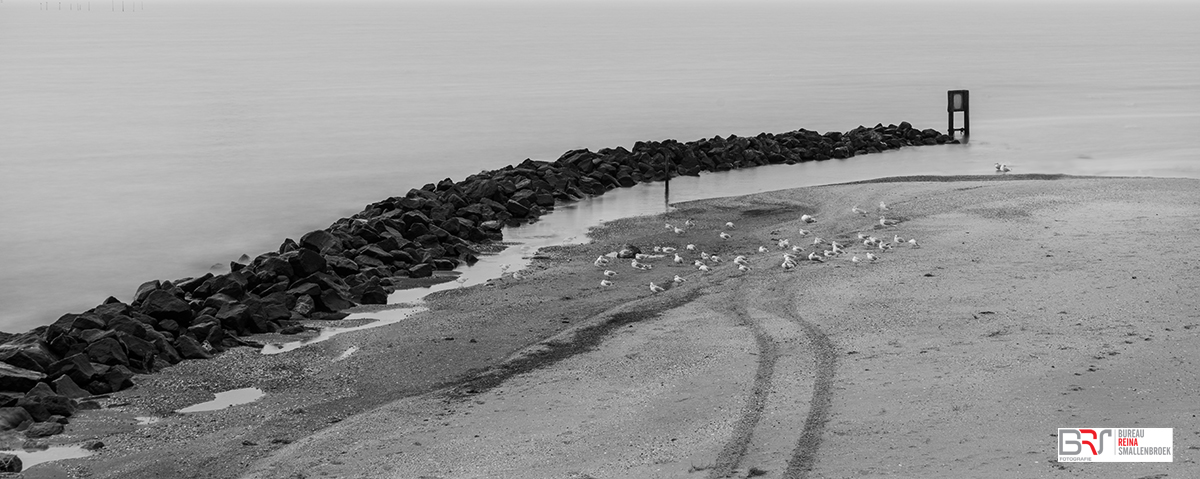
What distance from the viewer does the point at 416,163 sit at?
34.1 meters

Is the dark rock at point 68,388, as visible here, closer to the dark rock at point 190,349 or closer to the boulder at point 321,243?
the dark rock at point 190,349

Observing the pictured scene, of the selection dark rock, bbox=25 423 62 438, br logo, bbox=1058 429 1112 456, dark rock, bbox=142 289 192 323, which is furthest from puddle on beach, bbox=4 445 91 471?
br logo, bbox=1058 429 1112 456

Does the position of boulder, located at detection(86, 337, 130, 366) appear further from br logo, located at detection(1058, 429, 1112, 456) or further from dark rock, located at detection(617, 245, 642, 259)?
br logo, located at detection(1058, 429, 1112, 456)

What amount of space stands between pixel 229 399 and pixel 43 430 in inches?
67.2

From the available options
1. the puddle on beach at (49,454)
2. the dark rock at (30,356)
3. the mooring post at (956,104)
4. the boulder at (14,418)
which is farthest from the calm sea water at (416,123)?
the puddle on beach at (49,454)

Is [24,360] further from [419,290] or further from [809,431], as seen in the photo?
[809,431]

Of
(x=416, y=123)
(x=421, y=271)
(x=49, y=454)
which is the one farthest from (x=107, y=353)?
(x=416, y=123)

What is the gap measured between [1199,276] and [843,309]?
13.8ft

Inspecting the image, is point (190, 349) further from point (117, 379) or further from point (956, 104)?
point (956, 104)

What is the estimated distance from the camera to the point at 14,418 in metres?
10.7

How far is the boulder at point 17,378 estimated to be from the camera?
11.5 m

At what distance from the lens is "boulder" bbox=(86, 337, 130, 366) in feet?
40.5

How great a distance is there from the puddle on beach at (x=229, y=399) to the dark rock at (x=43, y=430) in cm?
108

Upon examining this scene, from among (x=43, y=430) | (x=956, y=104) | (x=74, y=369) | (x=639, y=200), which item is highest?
(x=956, y=104)
